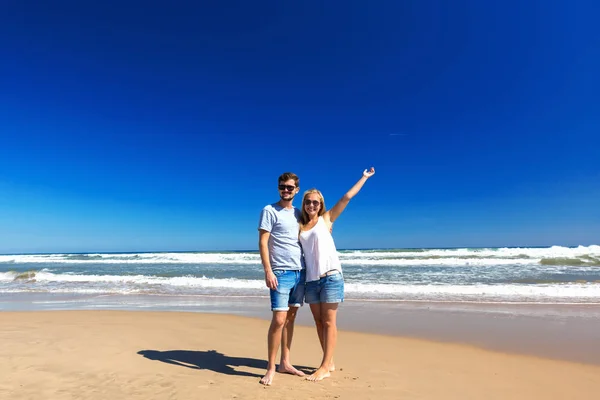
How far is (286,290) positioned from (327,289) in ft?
1.30

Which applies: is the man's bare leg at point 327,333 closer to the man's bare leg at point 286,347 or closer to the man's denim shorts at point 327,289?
the man's denim shorts at point 327,289

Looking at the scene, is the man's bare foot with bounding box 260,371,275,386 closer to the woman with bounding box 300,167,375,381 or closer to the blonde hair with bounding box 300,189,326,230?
the woman with bounding box 300,167,375,381

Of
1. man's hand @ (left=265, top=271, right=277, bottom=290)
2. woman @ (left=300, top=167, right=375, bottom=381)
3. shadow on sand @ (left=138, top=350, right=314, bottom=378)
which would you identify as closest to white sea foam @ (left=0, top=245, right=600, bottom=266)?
shadow on sand @ (left=138, top=350, right=314, bottom=378)

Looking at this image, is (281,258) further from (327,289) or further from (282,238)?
→ (327,289)

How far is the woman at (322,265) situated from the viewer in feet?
11.5

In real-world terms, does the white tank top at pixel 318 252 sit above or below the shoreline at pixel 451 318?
above

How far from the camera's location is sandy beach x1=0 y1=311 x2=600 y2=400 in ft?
11.0

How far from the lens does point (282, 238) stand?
3.55 metres

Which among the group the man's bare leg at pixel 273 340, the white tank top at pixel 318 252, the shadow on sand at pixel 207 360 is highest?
the white tank top at pixel 318 252

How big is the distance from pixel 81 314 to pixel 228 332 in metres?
3.83

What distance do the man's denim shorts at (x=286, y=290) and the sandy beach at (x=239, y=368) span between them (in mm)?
750

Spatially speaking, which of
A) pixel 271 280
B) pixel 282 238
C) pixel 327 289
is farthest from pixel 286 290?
pixel 282 238

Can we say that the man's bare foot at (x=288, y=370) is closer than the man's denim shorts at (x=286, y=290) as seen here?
No

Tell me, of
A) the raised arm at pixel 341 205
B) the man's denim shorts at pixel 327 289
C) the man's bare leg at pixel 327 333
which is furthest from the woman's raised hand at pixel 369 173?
the man's bare leg at pixel 327 333
